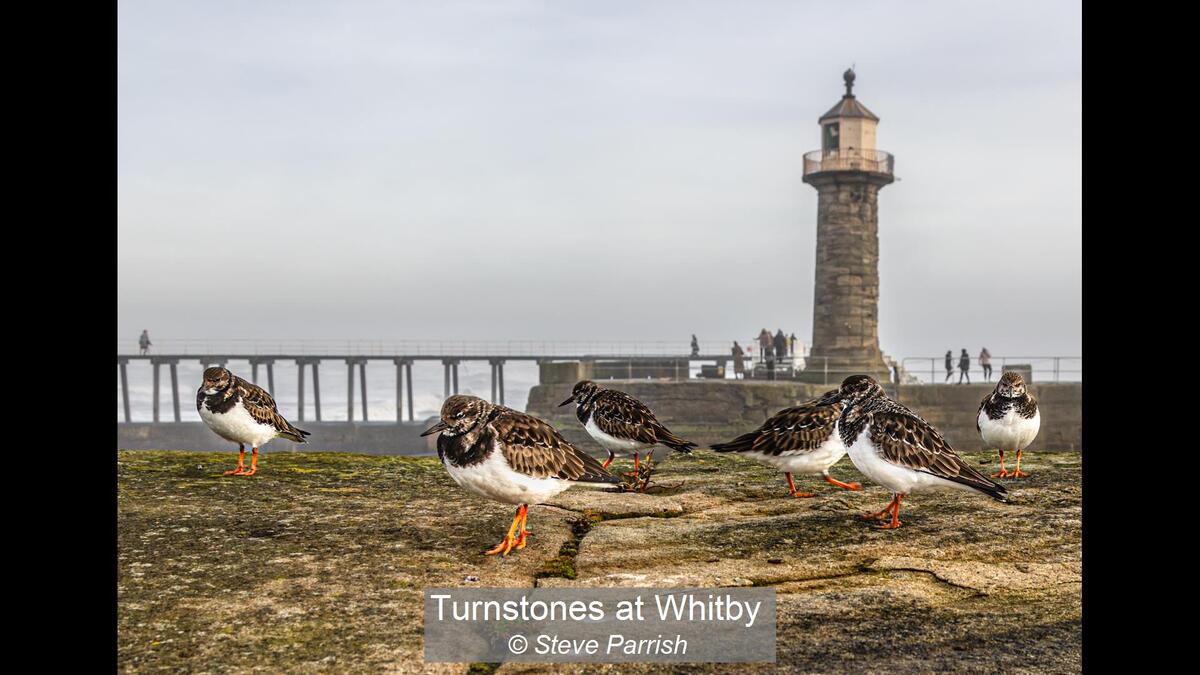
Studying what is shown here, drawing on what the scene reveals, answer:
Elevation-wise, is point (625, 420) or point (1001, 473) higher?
point (625, 420)

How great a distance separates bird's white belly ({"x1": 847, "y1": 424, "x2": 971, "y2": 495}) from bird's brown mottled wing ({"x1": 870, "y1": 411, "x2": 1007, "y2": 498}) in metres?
0.04

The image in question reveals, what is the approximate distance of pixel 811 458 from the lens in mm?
7211

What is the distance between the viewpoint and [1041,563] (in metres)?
5.24

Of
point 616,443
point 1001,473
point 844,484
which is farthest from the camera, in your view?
point 1001,473

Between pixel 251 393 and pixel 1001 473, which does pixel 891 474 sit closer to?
pixel 1001 473

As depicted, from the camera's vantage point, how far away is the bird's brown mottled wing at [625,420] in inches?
324

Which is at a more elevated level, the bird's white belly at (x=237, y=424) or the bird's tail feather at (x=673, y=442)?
the bird's white belly at (x=237, y=424)

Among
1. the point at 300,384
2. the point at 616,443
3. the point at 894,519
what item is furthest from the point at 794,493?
the point at 300,384

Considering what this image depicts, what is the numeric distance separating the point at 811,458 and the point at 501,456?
10.0 feet

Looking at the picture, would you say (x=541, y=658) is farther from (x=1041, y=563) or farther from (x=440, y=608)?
(x=1041, y=563)

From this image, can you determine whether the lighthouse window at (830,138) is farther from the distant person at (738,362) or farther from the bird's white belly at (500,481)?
the bird's white belly at (500,481)

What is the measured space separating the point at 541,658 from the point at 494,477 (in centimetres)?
161

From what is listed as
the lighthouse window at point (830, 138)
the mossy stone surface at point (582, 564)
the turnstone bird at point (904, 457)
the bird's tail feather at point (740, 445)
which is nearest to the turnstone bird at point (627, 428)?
the mossy stone surface at point (582, 564)
